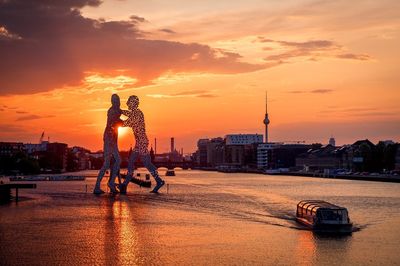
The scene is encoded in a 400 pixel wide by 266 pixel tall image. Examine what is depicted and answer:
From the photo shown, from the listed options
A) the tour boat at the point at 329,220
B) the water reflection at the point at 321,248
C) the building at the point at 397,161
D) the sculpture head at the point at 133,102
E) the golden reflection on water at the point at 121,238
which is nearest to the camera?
the golden reflection on water at the point at 121,238

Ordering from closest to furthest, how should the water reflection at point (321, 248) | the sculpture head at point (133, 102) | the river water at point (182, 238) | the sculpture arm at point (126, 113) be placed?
the river water at point (182, 238)
the water reflection at point (321, 248)
the sculpture head at point (133, 102)
the sculpture arm at point (126, 113)

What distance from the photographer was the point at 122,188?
316 ft

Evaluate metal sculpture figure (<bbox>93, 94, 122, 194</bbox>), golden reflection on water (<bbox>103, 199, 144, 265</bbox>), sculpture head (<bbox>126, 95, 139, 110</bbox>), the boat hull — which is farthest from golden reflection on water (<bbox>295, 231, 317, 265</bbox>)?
metal sculpture figure (<bbox>93, 94, 122, 194</bbox>)

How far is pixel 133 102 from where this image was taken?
8519cm

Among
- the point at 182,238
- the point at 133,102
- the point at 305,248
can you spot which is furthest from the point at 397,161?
the point at 305,248

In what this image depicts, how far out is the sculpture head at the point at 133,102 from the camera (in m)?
84.6

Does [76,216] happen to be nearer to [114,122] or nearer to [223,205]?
[223,205]

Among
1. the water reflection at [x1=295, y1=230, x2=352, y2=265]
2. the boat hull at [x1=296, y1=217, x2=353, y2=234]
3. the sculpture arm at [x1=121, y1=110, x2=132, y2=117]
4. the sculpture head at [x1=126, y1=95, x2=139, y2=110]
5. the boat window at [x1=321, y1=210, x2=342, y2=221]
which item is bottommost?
the water reflection at [x1=295, y1=230, x2=352, y2=265]

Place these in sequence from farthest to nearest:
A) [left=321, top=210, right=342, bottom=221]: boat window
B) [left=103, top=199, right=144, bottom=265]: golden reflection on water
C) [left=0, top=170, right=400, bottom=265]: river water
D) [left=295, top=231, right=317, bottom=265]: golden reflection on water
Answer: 1. [left=321, top=210, right=342, bottom=221]: boat window
2. [left=295, top=231, right=317, bottom=265]: golden reflection on water
3. [left=0, top=170, right=400, bottom=265]: river water
4. [left=103, top=199, right=144, bottom=265]: golden reflection on water

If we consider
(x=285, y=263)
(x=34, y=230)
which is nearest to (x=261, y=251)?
(x=285, y=263)

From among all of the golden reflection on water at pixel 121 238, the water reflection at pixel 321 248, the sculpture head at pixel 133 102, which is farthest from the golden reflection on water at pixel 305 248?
the sculpture head at pixel 133 102

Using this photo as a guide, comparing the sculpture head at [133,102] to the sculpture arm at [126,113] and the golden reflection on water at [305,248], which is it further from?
the golden reflection on water at [305,248]

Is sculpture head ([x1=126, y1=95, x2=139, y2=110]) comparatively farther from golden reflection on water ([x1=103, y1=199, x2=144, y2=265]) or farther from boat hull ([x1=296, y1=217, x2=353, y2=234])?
boat hull ([x1=296, y1=217, x2=353, y2=234])

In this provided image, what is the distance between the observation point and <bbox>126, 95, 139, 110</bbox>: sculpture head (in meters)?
84.6
